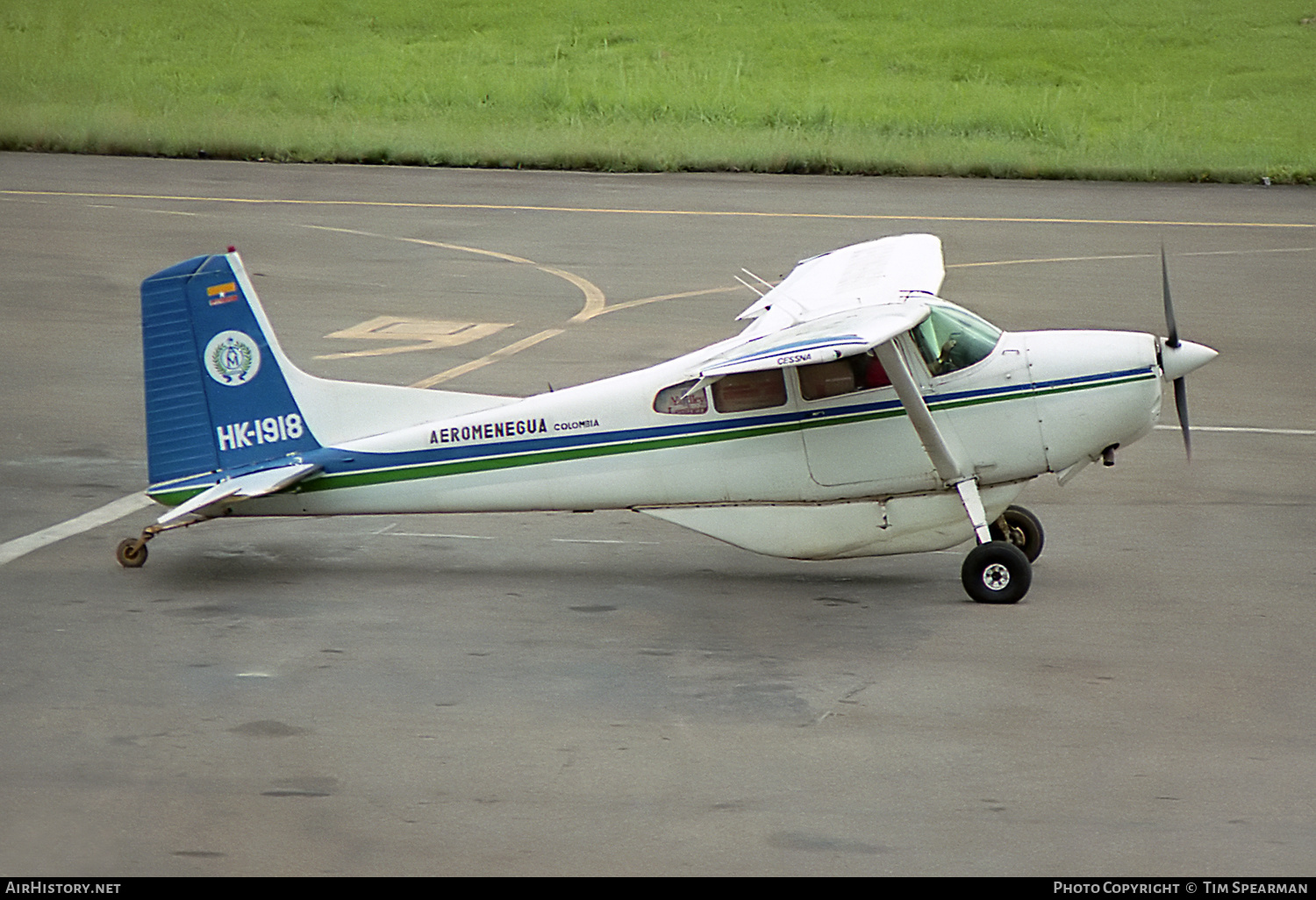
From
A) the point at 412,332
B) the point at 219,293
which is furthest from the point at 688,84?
the point at 219,293

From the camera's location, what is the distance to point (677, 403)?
12.3 meters

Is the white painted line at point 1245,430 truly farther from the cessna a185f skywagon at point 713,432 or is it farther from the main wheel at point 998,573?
the main wheel at point 998,573

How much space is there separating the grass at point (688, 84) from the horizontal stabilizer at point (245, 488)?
26224 millimetres

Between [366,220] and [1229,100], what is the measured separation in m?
30.6

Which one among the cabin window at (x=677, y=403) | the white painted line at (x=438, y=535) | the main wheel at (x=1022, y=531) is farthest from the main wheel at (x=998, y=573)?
the white painted line at (x=438, y=535)

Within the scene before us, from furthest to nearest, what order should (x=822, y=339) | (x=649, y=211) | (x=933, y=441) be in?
(x=649, y=211), (x=933, y=441), (x=822, y=339)

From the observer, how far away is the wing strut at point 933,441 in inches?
461

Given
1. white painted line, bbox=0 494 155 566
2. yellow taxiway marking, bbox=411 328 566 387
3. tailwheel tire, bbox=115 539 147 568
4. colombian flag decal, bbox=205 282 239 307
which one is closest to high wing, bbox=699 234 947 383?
colombian flag decal, bbox=205 282 239 307

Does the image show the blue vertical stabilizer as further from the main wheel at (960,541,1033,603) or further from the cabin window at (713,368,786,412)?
the main wheel at (960,541,1033,603)

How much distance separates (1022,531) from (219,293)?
249 inches

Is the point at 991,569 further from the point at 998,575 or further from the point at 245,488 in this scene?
the point at 245,488

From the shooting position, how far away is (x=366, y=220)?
30.9m
